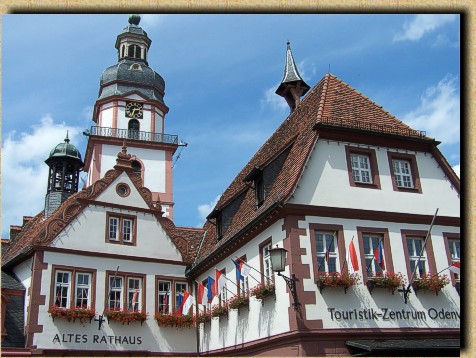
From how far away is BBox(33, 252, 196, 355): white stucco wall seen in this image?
2070 cm

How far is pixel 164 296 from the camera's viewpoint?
2372 cm

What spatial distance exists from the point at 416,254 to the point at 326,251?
10.8ft

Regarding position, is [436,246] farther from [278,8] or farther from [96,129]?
[96,129]

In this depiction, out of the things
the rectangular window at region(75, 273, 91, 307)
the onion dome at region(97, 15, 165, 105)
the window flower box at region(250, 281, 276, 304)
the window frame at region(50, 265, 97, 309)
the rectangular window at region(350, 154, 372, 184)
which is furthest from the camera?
the onion dome at region(97, 15, 165, 105)

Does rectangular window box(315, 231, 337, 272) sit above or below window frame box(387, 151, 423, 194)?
below

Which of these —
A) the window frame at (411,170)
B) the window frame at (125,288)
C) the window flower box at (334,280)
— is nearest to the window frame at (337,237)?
the window flower box at (334,280)

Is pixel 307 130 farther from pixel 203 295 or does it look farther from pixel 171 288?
pixel 171 288

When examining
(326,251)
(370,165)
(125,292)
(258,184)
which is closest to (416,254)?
(370,165)

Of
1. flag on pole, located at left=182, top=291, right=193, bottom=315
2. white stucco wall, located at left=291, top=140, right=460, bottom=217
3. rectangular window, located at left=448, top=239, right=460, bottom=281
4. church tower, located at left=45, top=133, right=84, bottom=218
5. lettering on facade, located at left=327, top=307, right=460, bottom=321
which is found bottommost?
lettering on facade, located at left=327, top=307, right=460, bottom=321

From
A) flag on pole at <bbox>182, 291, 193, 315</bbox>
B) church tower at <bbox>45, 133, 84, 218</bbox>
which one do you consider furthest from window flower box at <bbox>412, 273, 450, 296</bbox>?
church tower at <bbox>45, 133, 84, 218</bbox>

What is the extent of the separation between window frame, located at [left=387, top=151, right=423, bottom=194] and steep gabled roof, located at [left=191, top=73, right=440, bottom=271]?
62cm

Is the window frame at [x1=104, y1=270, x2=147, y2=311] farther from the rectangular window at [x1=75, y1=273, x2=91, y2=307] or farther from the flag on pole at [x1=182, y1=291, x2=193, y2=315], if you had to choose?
the flag on pole at [x1=182, y1=291, x2=193, y2=315]

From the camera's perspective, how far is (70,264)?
2208cm

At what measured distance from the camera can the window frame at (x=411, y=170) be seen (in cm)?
1889
